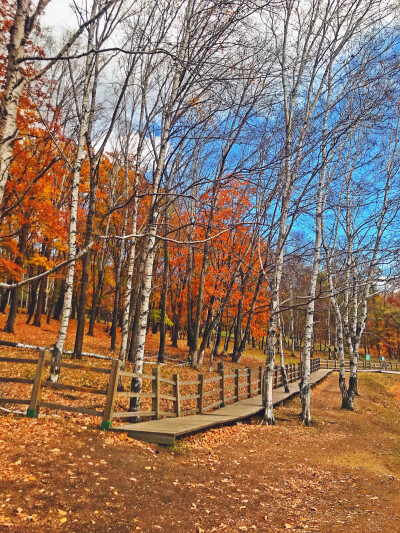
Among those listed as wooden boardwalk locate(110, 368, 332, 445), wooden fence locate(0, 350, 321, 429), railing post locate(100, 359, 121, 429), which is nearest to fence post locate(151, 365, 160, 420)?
wooden fence locate(0, 350, 321, 429)

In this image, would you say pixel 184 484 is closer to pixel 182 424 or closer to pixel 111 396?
pixel 111 396

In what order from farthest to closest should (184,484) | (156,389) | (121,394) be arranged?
(156,389) < (121,394) < (184,484)

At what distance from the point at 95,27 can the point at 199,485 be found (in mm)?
11432

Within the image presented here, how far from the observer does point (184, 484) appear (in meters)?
6.03

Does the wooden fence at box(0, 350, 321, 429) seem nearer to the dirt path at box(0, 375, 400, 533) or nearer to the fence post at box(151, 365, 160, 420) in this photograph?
the fence post at box(151, 365, 160, 420)

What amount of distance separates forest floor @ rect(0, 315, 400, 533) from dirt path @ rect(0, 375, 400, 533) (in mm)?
16

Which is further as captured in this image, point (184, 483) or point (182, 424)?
point (182, 424)

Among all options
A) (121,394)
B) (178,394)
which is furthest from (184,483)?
(178,394)

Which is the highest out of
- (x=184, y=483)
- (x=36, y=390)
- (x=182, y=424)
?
(x=36, y=390)

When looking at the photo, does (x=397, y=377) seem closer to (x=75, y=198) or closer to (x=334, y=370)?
(x=334, y=370)

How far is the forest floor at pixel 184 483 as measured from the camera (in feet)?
15.1

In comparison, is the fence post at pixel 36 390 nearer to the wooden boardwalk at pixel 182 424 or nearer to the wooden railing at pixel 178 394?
the wooden railing at pixel 178 394

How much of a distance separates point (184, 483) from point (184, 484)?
1.6 inches

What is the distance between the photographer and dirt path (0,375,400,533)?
15.1ft
